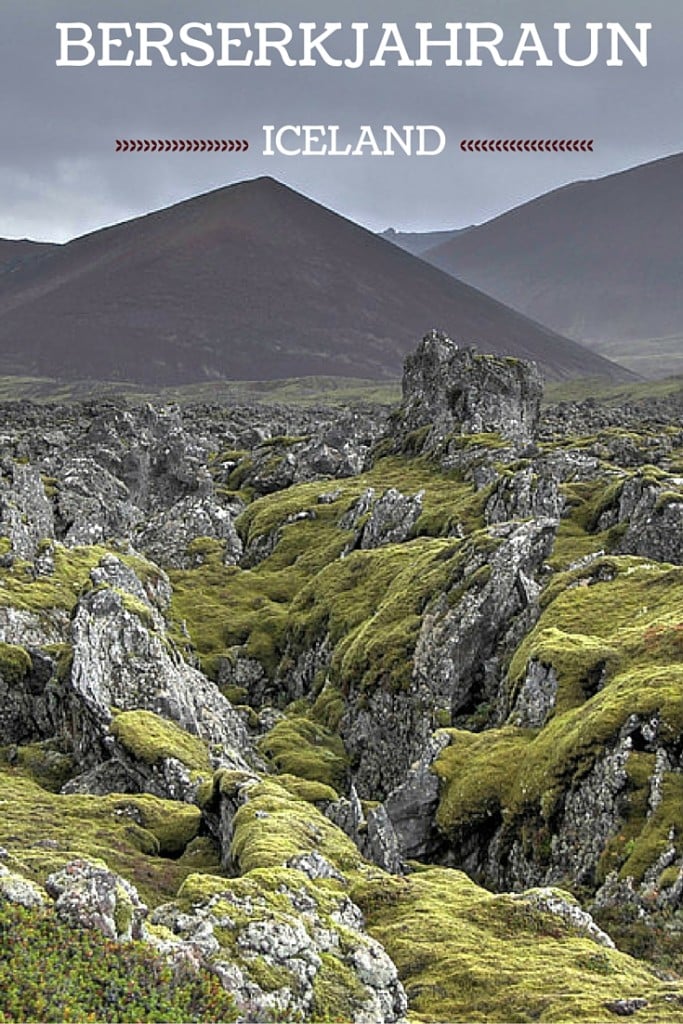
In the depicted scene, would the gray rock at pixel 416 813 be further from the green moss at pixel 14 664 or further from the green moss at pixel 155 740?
the green moss at pixel 14 664

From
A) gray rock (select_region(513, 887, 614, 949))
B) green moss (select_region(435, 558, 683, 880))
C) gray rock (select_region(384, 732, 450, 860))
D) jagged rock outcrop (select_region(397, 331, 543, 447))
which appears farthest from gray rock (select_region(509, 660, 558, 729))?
jagged rock outcrop (select_region(397, 331, 543, 447))

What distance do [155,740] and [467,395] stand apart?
77813 mm

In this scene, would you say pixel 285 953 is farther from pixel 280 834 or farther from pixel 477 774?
pixel 477 774

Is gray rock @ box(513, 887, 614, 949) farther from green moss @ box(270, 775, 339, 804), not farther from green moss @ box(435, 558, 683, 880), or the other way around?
green moss @ box(270, 775, 339, 804)

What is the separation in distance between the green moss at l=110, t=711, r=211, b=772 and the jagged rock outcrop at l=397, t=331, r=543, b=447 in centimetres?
7114

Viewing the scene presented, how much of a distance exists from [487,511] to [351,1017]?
5522 cm

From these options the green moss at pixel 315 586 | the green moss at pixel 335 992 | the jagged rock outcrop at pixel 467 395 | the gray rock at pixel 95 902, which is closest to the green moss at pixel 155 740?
the green moss at pixel 315 586

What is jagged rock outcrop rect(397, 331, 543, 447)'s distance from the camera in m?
107

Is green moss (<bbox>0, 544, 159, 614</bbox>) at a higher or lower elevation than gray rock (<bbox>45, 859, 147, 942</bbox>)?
higher

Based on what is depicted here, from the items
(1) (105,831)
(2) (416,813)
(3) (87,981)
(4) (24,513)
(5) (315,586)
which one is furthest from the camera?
(4) (24,513)

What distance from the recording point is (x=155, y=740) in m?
36.2

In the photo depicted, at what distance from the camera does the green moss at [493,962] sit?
21.0 meters

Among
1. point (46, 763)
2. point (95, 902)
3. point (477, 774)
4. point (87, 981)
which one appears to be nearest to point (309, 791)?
point (477, 774)

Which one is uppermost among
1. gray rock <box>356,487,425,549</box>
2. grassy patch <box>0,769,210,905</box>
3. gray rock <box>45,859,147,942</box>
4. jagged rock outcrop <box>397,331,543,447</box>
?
jagged rock outcrop <box>397,331,543,447</box>
